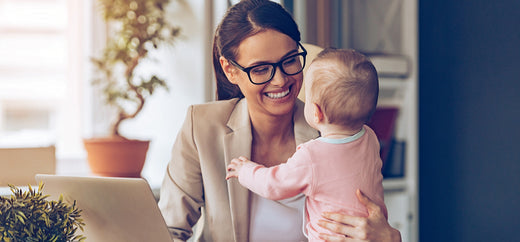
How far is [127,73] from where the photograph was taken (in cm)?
244

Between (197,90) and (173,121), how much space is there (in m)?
0.21

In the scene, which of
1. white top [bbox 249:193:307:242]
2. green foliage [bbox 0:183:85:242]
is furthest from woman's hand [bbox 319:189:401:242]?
green foliage [bbox 0:183:85:242]

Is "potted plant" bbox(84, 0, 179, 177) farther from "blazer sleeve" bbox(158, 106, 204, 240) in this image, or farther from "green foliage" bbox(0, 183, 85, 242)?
"green foliage" bbox(0, 183, 85, 242)

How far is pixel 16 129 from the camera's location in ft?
9.34

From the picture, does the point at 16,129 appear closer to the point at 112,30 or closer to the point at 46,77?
the point at 46,77

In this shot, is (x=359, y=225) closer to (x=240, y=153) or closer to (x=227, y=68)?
(x=240, y=153)

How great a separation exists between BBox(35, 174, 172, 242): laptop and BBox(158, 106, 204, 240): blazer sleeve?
0.30 m

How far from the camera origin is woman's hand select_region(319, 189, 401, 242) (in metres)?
1.12

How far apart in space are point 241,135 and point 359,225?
0.41 metres

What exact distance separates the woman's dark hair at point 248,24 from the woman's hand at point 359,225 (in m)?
0.43

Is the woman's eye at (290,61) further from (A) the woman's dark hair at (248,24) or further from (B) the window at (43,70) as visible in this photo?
(B) the window at (43,70)

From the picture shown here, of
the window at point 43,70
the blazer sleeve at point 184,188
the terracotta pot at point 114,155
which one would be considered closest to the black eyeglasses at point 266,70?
the blazer sleeve at point 184,188

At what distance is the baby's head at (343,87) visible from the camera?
1.09m

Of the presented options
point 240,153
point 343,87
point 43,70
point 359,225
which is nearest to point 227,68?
point 240,153
